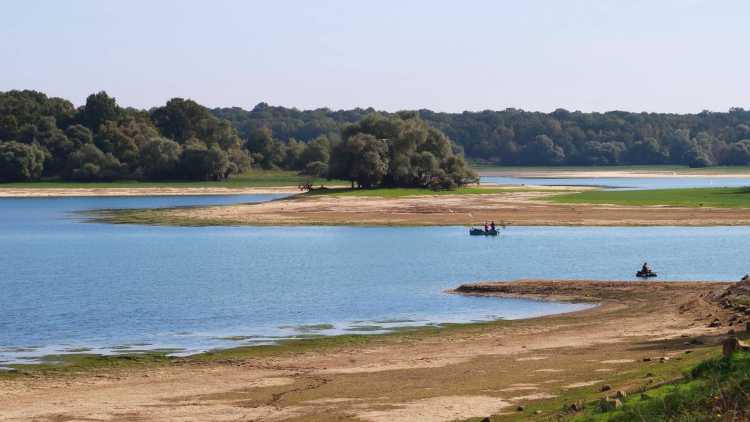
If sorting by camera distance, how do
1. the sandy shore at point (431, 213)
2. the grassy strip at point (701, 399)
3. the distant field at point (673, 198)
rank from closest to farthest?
the grassy strip at point (701, 399), the sandy shore at point (431, 213), the distant field at point (673, 198)

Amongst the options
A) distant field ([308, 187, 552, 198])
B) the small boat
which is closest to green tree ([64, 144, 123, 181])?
distant field ([308, 187, 552, 198])

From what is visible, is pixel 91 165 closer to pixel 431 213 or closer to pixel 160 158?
pixel 160 158

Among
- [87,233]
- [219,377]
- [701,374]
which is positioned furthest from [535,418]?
[87,233]

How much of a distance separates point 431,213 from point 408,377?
7179 cm

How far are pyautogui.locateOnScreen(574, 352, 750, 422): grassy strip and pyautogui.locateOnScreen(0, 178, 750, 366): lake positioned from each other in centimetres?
1770

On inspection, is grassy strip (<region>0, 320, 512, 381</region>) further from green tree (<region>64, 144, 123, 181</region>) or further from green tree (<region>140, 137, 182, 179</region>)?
green tree (<region>64, 144, 123, 181</region>)

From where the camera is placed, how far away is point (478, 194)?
122 metres

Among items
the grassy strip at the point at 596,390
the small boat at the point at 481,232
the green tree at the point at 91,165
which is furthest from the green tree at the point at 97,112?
the grassy strip at the point at 596,390

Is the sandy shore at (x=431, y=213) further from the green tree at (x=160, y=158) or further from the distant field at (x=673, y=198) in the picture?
the green tree at (x=160, y=158)

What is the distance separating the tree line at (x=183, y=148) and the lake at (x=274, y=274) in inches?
1474

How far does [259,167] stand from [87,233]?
10201 cm

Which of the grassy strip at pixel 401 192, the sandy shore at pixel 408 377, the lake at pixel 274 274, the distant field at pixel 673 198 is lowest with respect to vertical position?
the lake at pixel 274 274

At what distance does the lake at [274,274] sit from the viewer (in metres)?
38.9

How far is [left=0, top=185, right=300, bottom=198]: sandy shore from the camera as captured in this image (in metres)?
145
